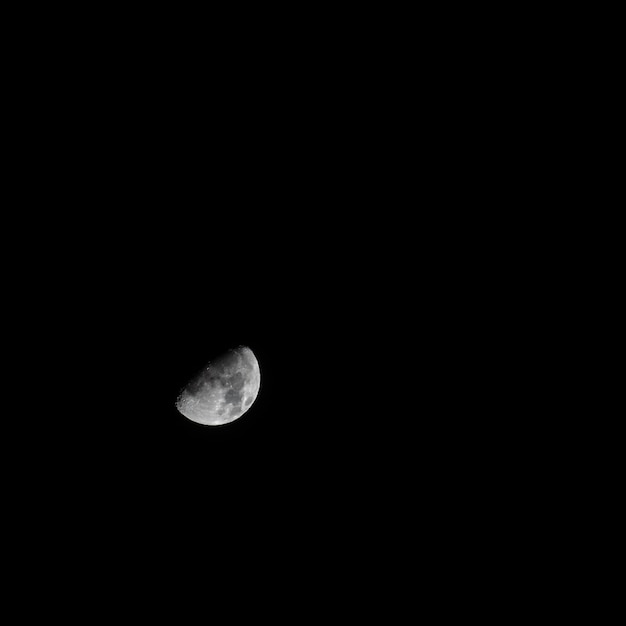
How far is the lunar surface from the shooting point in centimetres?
316

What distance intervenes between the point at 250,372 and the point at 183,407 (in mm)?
587

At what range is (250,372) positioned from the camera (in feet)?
11.5

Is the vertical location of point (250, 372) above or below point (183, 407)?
above

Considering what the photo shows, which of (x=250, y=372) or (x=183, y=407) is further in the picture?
(x=250, y=372)

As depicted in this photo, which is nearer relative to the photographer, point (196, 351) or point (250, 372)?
point (196, 351)

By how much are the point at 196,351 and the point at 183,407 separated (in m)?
0.44

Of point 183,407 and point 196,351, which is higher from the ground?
point 196,351

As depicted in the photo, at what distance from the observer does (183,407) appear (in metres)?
3.23

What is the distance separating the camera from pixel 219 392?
3.18 m

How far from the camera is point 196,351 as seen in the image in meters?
3.22

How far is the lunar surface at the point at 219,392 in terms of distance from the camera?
10.4 feet

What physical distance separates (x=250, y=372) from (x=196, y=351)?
0.50m
